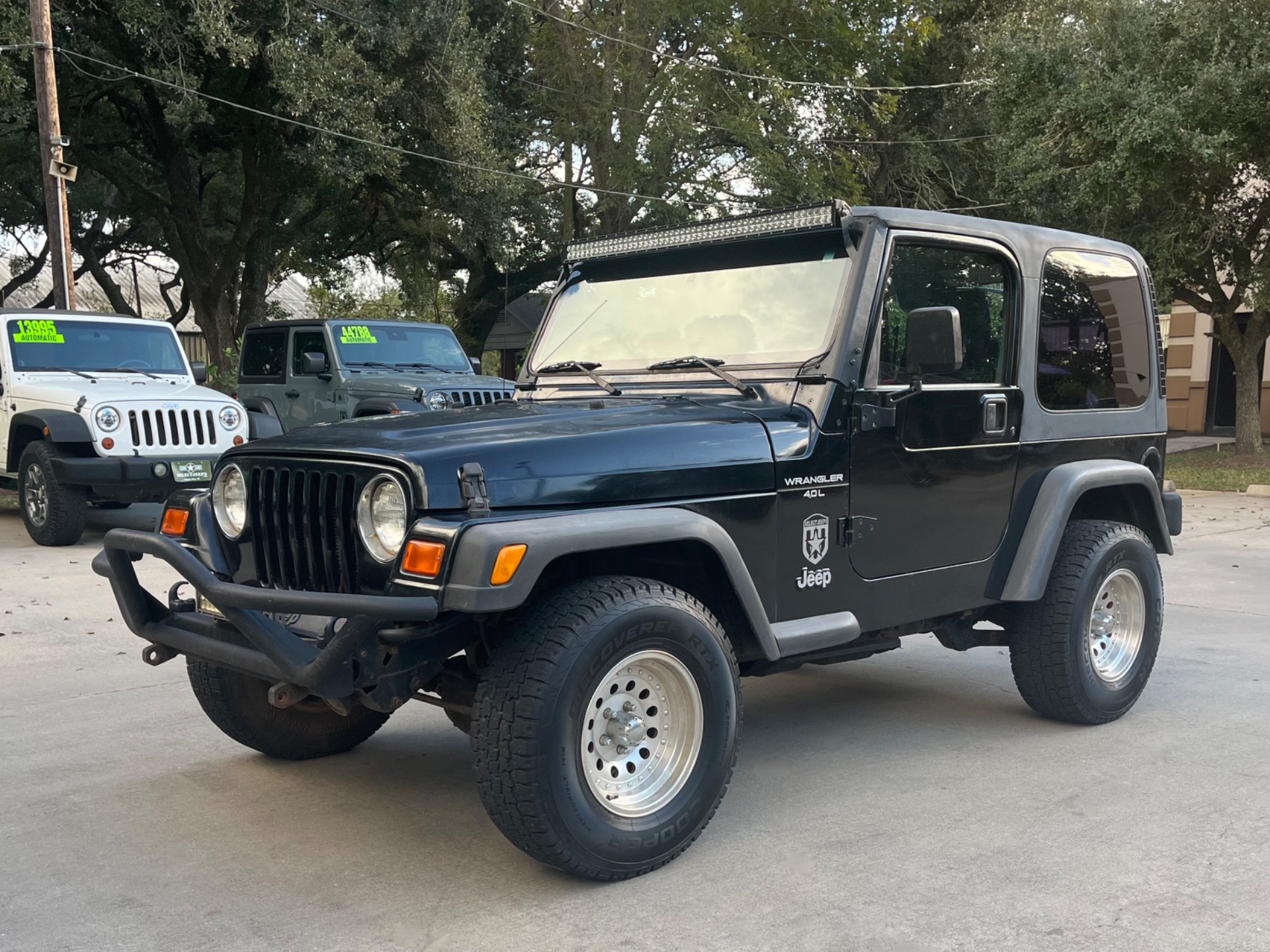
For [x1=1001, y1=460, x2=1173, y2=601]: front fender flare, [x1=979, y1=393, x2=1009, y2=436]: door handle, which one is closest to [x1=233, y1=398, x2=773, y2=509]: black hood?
[x1=979, y1=393, x2=1009, y2=436]: door handle

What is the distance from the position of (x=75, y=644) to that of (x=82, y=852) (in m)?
3.33

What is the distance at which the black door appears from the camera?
14.0 ft

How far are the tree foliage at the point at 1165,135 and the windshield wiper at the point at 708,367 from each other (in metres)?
12.9

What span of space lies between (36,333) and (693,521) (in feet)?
31.6

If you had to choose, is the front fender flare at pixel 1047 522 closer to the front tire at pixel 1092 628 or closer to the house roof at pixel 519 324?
the front tire at pixel 1092 628

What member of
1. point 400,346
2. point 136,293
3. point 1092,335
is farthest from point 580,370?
point 136,293

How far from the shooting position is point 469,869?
3.63 m

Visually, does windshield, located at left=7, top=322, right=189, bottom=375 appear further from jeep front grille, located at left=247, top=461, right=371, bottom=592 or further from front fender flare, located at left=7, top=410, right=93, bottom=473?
jeep front grille, located at left=247, top=461, right=371, bottom=592

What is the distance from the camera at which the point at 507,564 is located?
10.6 ft

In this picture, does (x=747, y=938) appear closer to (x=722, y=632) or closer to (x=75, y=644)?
(x=722, y=632)

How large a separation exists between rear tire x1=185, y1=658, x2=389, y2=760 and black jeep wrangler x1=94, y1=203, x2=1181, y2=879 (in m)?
0.01

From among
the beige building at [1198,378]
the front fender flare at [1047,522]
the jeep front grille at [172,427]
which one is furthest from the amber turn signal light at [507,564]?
the beige building at [1198,378]

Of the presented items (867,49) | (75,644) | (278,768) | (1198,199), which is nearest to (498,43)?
(867,49)

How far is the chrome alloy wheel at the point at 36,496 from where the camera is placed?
34.2 ft
